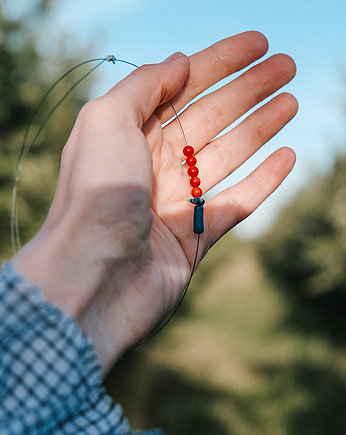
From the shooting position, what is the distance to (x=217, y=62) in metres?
A: 2.95

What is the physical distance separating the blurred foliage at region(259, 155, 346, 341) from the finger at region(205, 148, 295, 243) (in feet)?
23.8

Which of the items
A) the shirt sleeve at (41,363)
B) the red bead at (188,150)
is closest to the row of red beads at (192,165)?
the red bead at (188,150)

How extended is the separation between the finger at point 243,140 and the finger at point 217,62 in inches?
12.3

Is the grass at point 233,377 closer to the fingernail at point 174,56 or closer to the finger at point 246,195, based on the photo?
the finger at point 246,195

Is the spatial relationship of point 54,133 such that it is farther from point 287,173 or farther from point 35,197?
point 287,173

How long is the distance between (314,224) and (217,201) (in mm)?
10641

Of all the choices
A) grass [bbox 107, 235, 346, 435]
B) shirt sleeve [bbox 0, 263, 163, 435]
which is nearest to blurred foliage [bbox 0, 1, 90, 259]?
grass [bbox 107, 235, 346, 435]

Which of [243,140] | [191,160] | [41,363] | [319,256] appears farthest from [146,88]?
[319,256]

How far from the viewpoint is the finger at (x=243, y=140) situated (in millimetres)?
3014

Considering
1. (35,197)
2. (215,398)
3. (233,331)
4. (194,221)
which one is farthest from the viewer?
(233,331)

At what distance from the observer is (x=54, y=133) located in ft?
28.0

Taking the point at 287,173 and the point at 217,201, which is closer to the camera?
the point at 217,201

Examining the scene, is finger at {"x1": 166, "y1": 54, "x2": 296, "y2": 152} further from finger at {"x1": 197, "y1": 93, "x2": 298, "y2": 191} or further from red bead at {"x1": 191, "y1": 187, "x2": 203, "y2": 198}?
red bead at {"x1": 191, "y1": 187, "x2": 203, "y2": 198}

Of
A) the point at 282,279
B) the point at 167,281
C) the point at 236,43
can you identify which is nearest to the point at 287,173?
the point at 236,43
